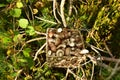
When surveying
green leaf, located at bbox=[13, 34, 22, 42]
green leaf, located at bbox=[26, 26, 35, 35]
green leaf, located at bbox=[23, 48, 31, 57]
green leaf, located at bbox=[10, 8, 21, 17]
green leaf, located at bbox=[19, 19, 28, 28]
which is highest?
green leaf, located at bbox=[10, 8, 21, 17]

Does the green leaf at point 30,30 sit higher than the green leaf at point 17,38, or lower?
higher

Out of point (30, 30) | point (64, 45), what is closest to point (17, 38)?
point (30, 30)

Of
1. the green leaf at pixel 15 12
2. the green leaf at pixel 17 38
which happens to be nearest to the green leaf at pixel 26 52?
the green leaf at pixel 17 38

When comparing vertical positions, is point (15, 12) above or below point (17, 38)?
above

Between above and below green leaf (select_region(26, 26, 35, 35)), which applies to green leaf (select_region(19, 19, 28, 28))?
above

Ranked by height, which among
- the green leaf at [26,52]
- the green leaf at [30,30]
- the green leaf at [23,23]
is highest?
the green leaf at [23,23]

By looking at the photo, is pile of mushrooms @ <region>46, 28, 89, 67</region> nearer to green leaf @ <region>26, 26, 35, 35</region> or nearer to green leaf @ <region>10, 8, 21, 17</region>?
green leaf @ <region>26, 26, 35, 35</region>

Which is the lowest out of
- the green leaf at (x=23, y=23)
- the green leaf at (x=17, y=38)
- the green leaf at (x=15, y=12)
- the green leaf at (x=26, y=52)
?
the green leaf at (x=26, y=52)

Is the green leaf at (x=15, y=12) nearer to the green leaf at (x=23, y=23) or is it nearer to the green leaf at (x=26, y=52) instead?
the green leaf at (x=23, y=23)

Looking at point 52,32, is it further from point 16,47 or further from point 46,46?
point 16,47

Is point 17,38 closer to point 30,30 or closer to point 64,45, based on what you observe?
point 30,30

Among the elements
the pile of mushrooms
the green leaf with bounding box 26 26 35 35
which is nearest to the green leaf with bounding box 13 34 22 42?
the green leaf with bounding box 26 26 35 35

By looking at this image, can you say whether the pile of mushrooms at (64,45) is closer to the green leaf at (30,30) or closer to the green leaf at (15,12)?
the green leaf at (30,30)

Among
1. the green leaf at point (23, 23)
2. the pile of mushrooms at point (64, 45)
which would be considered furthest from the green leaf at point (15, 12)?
the pile of mushrooms at point (64, 45)
